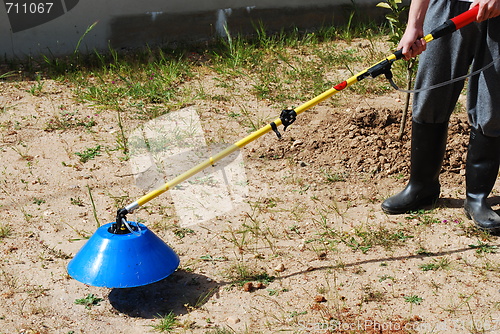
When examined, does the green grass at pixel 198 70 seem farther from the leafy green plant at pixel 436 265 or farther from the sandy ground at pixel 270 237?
the leafy green plant at pixel 436 265

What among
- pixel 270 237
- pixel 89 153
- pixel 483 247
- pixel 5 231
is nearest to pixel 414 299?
pixel 483 247

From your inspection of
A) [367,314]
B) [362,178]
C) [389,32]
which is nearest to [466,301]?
[367,314]

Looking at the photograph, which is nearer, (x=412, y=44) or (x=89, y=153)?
(x=412, y=44)

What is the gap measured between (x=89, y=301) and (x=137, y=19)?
3.82 meters

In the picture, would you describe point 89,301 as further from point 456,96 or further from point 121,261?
point 456,96

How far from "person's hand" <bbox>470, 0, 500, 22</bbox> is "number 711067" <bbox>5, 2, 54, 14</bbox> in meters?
4.11

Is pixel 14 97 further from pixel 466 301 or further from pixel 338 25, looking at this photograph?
pixel 466 301

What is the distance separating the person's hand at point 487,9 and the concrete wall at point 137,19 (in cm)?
365

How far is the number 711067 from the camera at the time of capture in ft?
19.4

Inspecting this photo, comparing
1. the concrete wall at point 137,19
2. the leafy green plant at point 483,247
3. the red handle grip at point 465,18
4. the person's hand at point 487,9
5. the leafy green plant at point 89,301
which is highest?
the person's hand at point 487,9

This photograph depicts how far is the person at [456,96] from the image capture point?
3.37m

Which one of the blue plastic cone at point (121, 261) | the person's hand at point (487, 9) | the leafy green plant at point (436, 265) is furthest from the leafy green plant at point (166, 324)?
the person's hand at point (487, 9)

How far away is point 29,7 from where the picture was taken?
19.6ft

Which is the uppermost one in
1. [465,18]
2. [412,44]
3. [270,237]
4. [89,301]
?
[465,18]
